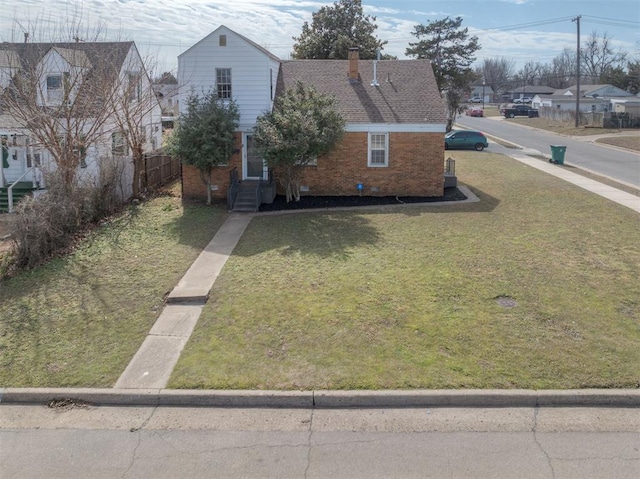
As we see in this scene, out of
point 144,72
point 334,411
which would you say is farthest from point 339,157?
point 334,411

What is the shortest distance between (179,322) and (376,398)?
4.13 m

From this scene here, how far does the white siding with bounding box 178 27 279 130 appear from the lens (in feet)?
62.3

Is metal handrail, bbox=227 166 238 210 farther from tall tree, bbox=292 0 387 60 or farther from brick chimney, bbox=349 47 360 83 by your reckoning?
tall tree, bbox=292 0 387 60

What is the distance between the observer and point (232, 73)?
19.3 meters

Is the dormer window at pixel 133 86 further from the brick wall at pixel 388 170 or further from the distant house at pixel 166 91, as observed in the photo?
the brick wall at pixel 388 170

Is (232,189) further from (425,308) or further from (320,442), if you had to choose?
(320,442)

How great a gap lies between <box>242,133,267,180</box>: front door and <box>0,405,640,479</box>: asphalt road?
45.6 feet

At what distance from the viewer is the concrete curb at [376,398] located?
21.6ft

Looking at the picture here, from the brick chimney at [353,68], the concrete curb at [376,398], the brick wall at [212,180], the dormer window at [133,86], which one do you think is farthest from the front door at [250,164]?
the concrete curb at [376,398]

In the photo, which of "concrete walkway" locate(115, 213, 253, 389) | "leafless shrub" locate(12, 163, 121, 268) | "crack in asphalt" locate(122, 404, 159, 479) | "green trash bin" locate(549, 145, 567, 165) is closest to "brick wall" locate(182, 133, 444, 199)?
"leafless shrub" locate(12, 163, 121, 268)

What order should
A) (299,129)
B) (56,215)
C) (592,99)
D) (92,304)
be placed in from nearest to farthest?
(92,304) < (56,215) < (299,129) < (592,99)

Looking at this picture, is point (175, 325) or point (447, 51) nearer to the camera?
point (175, 325)

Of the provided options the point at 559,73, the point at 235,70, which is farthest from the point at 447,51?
the point at 559,73

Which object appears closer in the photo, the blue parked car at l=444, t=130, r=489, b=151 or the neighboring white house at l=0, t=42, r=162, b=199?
the neighboring white house at l=0, t=42, r=162, b=199
